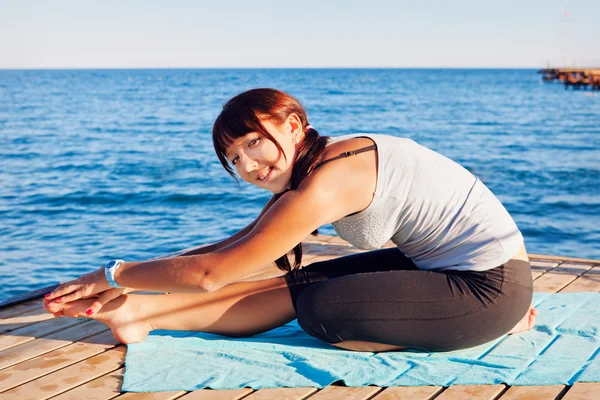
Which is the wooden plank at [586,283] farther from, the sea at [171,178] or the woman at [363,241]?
the sea at [171,178]

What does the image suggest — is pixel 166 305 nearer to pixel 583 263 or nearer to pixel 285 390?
pixel 285 390

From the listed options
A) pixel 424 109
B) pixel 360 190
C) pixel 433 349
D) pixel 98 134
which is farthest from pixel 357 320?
pixel 424 109

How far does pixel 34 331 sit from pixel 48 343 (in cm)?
23

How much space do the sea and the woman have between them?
16.7 feet

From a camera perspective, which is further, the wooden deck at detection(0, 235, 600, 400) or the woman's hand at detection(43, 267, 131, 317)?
the woman's hand at detection(43, 267, 131, 317)

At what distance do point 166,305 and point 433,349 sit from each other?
1126 millimetres

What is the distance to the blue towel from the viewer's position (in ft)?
8.13

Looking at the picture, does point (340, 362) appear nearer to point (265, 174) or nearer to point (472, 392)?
point (472, 392)

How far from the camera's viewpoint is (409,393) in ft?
7.86

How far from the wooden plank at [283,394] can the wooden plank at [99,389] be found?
50cm

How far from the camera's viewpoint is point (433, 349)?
2.70 metres

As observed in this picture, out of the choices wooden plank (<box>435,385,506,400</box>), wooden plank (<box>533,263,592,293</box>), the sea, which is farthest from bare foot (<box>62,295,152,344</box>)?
Answer: the sea

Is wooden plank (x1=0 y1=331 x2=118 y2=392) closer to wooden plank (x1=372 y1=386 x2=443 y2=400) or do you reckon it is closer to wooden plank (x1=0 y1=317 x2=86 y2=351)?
wooden plank (x1=0 y1=317 x2=86 y2=351)

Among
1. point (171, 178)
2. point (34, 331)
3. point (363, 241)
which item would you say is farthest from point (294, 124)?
point (171, 178)
